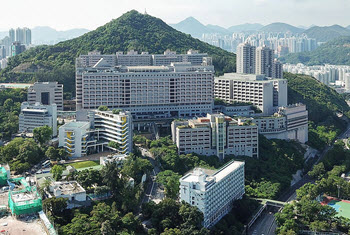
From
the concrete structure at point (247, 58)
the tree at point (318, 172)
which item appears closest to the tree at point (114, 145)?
the tree at point (318, 172)

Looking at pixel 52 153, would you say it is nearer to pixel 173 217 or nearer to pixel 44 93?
pixel 173 217

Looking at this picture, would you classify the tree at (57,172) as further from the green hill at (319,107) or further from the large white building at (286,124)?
the green hill at (319,107)

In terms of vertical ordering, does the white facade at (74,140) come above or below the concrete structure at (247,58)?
below

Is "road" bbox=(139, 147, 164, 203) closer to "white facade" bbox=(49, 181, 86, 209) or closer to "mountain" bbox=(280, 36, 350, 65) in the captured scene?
"white facade" bbox=(49, 181, 86, 209)

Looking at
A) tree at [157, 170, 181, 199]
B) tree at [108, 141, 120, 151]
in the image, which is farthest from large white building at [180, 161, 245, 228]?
tree at [108, 141, 120, 151]

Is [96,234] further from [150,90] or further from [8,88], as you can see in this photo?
[8,88]

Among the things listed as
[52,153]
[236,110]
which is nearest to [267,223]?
[52,153]
